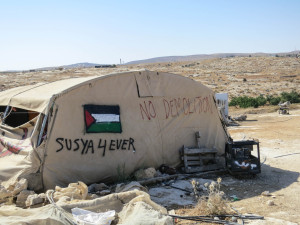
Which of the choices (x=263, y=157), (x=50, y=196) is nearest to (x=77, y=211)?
(x=50, y=196)

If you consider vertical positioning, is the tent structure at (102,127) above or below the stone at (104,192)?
above

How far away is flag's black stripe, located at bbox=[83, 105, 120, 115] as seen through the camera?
766cm

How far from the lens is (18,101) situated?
27.6 ft

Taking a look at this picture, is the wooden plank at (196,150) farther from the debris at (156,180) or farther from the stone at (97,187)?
the stone at (97,187)

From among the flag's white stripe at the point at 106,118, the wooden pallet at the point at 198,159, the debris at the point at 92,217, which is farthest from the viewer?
the wooden pallet at the point at 198,159

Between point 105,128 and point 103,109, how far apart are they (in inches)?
16.9

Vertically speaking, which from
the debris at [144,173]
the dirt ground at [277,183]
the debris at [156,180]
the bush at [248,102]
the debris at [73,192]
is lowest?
the bush at [248,102]

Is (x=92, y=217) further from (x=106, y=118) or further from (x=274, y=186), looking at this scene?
(x=274, y=186)

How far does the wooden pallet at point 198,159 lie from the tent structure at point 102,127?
1.01ft

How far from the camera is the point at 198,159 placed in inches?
354

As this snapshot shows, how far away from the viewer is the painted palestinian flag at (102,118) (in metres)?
7.62

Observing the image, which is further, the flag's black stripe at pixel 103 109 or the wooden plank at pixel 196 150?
the wooden plank at pixel 196 150

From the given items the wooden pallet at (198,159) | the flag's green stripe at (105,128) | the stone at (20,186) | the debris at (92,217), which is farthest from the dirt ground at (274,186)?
the stone at (20,186)

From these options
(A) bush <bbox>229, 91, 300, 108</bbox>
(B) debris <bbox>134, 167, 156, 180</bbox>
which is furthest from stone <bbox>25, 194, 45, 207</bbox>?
(A) bush <bbox>229, 91, 300, 108</bbox>
